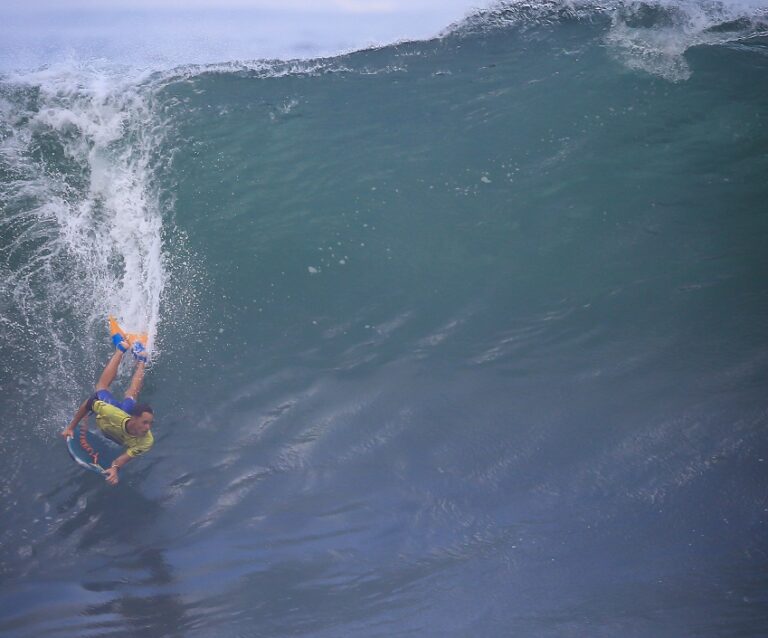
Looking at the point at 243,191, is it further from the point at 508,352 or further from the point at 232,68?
the point at 508,352

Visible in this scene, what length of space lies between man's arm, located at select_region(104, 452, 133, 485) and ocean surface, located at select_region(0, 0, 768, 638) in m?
0.32

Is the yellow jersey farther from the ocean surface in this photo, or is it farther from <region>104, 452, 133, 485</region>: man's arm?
the ocean surface

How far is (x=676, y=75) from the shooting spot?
5605mm

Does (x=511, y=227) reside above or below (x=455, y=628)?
above

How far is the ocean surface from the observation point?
176 inches

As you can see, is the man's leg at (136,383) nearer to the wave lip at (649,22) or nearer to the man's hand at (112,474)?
the man's hand at (112,474)

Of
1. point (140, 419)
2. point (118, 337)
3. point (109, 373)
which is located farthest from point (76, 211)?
point (140, 419)

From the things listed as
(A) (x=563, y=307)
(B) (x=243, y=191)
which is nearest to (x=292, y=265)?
(B) (x=243, y=191)

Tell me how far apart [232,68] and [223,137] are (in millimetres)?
715

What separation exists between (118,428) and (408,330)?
237cm

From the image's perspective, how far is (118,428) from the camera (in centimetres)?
439

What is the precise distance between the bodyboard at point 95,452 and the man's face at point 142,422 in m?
0.47

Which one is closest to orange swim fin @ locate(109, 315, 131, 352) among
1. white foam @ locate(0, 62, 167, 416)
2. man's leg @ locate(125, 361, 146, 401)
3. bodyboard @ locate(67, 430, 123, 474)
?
man's leg @ locate(125, 361, 146, 401)

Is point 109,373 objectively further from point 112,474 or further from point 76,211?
point 76,211
